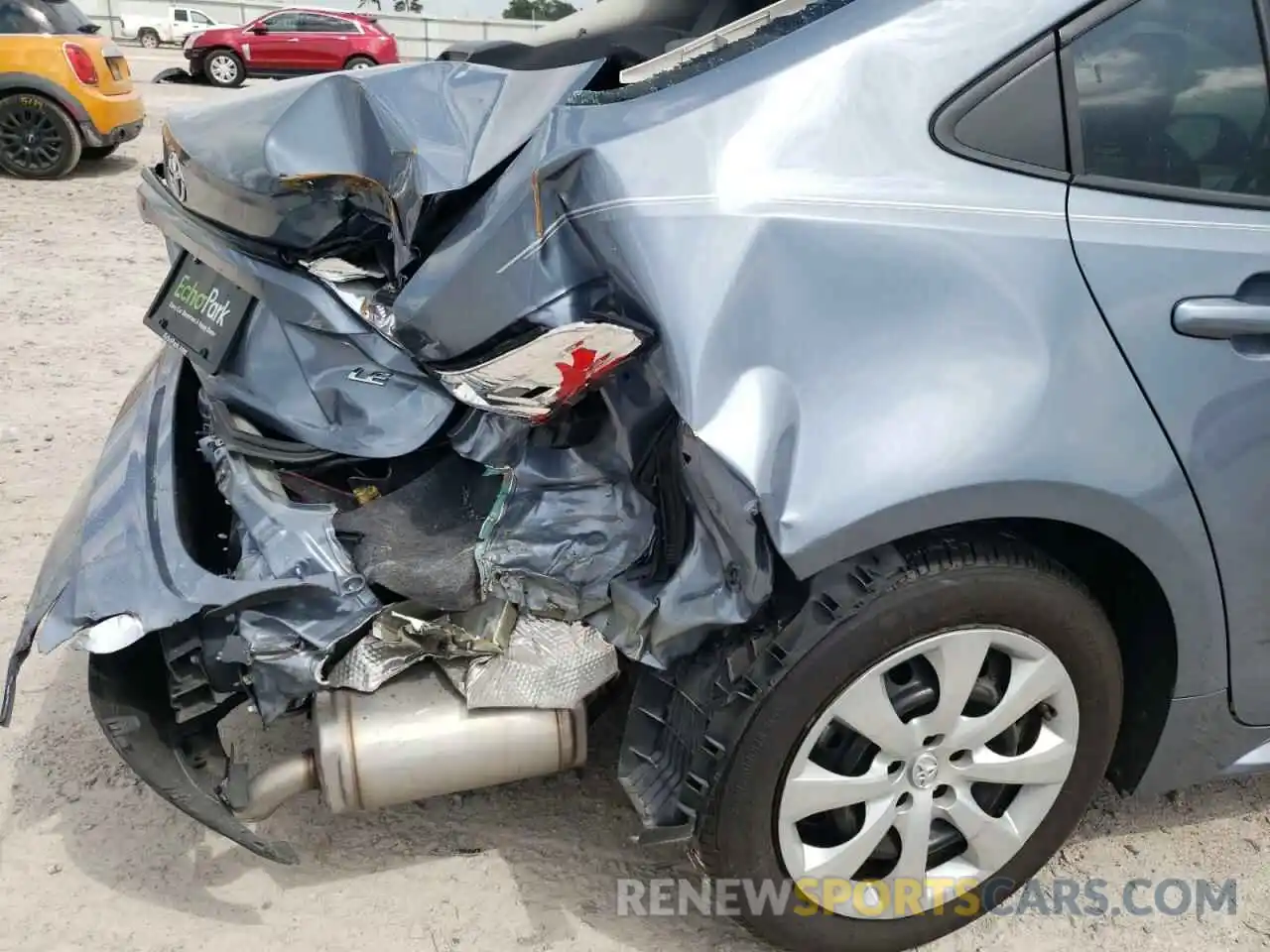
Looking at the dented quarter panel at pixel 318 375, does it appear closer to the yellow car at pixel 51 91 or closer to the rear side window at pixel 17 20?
the yellow car at pixel 51 91

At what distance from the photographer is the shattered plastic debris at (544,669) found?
210 centimetres

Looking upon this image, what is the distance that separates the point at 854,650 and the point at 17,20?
32.1 ft

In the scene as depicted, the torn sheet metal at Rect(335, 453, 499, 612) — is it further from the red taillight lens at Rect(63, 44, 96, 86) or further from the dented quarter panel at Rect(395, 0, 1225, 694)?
the red taillight lens at Rect(63, 44, 96, 86)

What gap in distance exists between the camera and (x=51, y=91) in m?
8.62

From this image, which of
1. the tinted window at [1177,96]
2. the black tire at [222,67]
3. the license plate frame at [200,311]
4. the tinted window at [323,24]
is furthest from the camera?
the tinted window at [323,24]

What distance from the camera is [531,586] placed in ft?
6.87

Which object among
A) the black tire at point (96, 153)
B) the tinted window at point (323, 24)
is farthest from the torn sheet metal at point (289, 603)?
the tinted window at point (323, 24)

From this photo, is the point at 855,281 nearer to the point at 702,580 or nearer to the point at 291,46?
the point at 702,580

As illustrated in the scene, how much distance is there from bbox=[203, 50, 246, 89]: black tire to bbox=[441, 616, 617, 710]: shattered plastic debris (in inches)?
903

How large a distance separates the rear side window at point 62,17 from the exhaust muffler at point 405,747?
9.00 m

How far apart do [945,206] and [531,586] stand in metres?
1.05

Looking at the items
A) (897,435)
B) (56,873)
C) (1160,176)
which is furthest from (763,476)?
(56,873)

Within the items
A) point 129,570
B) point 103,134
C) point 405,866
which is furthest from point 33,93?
point 405,866

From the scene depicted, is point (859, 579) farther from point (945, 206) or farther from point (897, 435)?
point (945, 206)
